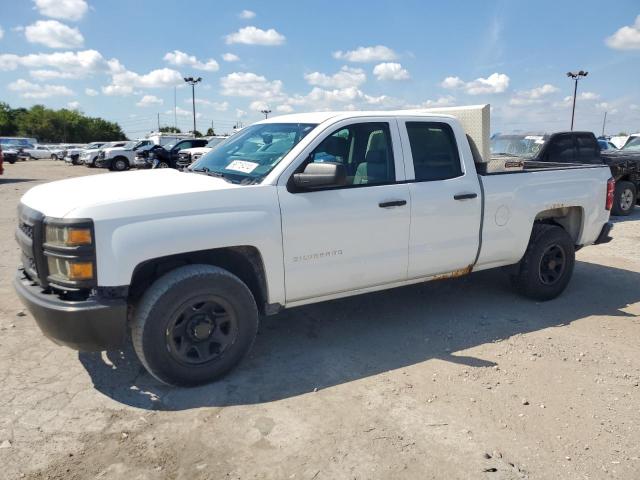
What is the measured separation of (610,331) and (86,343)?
176 inches

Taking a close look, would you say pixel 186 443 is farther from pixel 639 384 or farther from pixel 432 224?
pixel 639 384

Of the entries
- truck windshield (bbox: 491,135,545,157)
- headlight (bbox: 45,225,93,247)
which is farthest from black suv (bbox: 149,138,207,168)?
headlight (bbox: 45,225,93,247)

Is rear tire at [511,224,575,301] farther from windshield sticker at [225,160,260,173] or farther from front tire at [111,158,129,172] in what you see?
front tire at [111,158,129,172]

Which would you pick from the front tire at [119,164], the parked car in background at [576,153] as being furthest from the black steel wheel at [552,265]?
the front tire at [119,164]

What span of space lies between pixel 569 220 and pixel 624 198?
7243 millimetres

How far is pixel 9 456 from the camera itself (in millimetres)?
2857

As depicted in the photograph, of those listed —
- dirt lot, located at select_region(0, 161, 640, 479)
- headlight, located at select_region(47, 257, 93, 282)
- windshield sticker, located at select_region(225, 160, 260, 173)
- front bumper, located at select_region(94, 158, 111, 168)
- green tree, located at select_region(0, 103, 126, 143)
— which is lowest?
dirt lot, located at select_region(0, 161, 640, 479)

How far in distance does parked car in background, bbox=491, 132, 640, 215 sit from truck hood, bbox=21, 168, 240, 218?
7.23 meters

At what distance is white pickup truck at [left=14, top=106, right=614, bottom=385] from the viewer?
321 centimetres

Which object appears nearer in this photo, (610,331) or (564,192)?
(610,331)

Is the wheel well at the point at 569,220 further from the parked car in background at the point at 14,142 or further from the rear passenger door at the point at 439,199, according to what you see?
the parked car in background at the point at 14,142

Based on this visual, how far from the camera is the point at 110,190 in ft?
11.4

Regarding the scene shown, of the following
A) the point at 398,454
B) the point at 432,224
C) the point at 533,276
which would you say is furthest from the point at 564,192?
the point at 398,454

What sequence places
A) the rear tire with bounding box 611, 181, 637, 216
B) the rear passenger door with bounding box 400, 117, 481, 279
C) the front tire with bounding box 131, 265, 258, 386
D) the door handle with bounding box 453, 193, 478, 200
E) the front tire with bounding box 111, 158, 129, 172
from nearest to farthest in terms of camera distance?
the front tire with bounding box 131, 265, 258, 386, the rear passenger door with bounding box 400, 117, 481, 279, the door handle with bounding box 453, 193, 478, 200, the rear tire with bounding box 611, 181, 637, 216, the front tire with bounding box 111, 158, 129, 172
